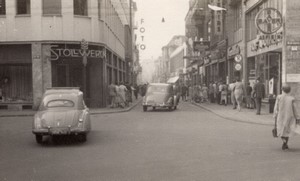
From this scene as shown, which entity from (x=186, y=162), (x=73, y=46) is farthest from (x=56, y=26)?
(x=186, y=162)

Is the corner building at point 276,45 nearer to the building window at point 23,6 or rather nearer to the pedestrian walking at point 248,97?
the pedestrian walking at point 248,97

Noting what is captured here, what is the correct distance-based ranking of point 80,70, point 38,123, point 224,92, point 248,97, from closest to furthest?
point 38,123 → point 248,97 → point 80,70 → point 224,92

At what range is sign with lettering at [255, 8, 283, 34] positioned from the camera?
21578 millimetres

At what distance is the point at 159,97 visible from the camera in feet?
92.2

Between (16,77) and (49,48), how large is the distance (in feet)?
10.2

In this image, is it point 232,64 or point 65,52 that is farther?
point 232,64

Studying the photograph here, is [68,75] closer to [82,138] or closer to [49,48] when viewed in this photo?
[49,48]

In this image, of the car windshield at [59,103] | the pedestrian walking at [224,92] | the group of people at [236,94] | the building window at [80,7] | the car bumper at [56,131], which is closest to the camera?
the car bumper at [56,131]

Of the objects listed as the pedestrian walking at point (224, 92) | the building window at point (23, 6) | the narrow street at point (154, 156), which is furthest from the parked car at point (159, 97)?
the narrow street at point (154, 156)

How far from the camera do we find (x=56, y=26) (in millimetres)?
28266

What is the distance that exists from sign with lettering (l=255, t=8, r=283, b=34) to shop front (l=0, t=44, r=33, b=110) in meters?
14.3

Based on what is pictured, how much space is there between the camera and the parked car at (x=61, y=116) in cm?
1273

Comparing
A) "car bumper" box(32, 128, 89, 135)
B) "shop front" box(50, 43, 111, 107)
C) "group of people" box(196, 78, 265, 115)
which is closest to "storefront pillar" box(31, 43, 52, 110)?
"shop front" box(50, 43, 111, 107)

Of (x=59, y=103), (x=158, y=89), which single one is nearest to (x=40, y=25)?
(x=158, y=89)
